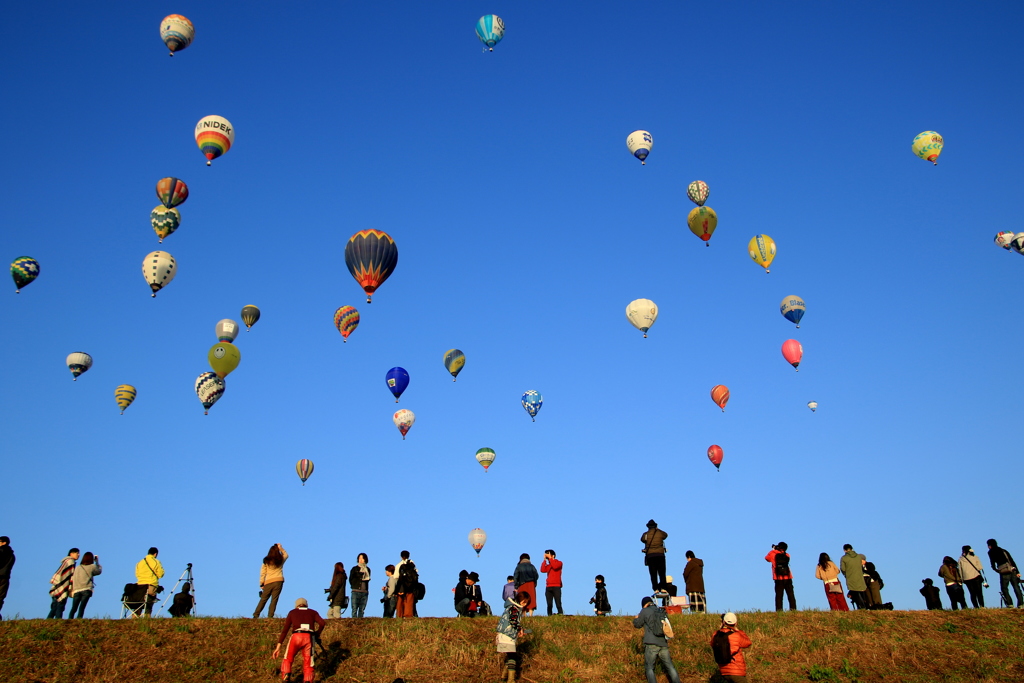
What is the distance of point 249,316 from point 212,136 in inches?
770

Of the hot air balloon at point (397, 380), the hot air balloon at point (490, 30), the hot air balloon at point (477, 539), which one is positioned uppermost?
the hot air balloon at point (490, 30)

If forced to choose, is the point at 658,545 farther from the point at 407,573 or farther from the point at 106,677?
the point at 106,677

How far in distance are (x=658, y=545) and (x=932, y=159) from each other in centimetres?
4218

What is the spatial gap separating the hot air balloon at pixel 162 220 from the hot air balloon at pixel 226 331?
14.2m

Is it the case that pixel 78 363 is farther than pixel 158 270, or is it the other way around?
pixel 78 363

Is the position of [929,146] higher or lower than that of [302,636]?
higher

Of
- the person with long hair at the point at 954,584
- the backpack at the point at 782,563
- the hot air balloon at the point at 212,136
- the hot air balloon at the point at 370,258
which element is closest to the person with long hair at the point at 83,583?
the backpack at the point at 782,563

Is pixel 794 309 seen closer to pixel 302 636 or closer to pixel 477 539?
pixel 477 539

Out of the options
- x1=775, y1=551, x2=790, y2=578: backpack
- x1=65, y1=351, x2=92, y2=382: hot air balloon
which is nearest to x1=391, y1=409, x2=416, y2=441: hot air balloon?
x1=65, y1=351, x2=92, y2=382: hot air balloon

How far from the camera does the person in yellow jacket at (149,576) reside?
2195 cm

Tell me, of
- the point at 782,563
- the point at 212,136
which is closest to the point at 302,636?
the point at 782,563

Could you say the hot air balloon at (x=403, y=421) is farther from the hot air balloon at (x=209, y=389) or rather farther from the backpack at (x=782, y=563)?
the backpack at (x=782, y=563)

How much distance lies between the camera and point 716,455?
180ft

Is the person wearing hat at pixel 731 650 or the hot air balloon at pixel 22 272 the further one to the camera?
the hot air balloon at pixel 22 272
